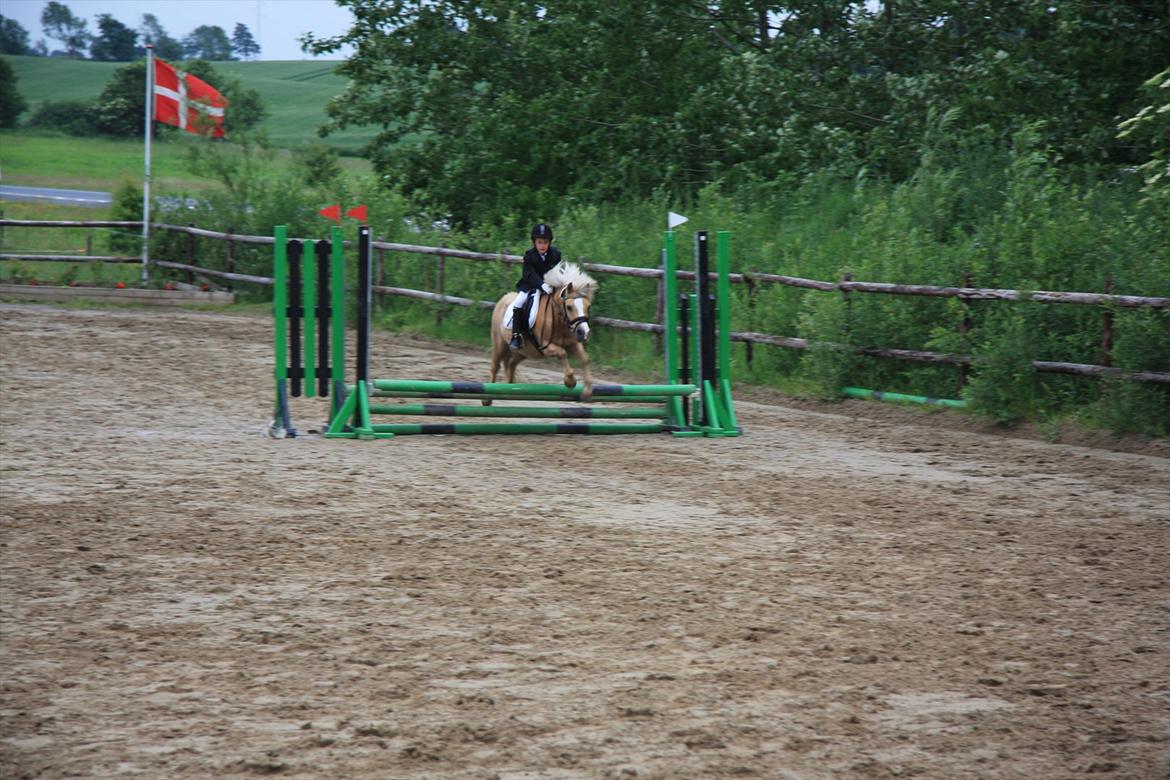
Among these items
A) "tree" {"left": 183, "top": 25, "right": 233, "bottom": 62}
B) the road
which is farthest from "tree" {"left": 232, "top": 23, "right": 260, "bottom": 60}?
the road

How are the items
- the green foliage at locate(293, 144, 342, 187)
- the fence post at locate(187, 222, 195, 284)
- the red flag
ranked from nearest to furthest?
the red flag, the fence post at locate(187, 222, 195, 284), the green foliage at locate(293, 144, 342, 187)

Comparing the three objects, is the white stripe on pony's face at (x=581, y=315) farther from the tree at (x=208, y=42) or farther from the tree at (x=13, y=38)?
the tree at (x=208, y=42)

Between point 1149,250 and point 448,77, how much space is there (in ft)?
50.8

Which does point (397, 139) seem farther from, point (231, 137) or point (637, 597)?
point (637, 597)

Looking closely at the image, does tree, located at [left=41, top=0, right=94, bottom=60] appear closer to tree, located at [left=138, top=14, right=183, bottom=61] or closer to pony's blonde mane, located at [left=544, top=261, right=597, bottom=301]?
tree, located at [left=138, top=14, right=183, bottom=61]

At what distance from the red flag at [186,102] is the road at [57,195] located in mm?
23173

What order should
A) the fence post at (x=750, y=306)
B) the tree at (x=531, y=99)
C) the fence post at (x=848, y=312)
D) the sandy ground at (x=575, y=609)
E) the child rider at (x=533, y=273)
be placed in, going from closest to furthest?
the sandy ground at (x=575, y=609), the child rider at (x=533, y=273), the fence post at (x=848, y=312), the fence post at (x=750, y=306), the tree at (x=531, y=99)

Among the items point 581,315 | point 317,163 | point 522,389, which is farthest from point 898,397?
point 317,163

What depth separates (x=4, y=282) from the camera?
2428 cm

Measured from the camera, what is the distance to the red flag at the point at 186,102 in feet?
80.6

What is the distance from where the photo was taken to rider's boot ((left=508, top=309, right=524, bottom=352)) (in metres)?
12.0

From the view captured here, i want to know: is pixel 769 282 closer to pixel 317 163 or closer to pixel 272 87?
pixel 317 163

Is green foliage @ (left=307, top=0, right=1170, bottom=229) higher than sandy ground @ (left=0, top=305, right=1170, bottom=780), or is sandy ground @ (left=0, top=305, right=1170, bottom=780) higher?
green foliage @ (left=307, top=0, right=1170, bottom=229)

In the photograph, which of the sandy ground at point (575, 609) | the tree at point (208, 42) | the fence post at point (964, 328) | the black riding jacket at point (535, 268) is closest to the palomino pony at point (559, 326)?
the black riding jacket at point (535, 268)
